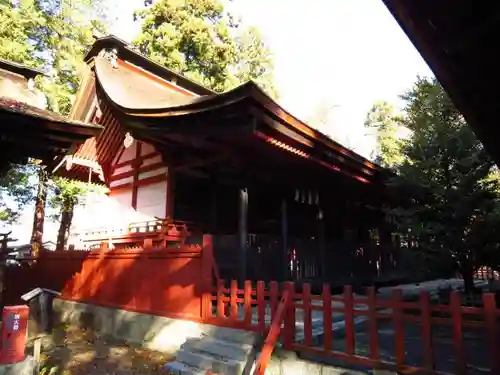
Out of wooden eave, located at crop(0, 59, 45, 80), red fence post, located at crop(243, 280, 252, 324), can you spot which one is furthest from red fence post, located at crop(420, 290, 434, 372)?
wooden eave, located at crop(0, 59, 45, 80)

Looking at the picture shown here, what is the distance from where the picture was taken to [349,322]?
4.59m

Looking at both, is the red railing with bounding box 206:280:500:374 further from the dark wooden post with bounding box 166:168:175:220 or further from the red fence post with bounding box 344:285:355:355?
the dark wooden post with bounding box 166:168:175:220

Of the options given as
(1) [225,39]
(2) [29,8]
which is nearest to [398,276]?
(1) [225,39]

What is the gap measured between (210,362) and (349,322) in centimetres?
210

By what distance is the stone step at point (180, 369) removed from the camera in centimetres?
535

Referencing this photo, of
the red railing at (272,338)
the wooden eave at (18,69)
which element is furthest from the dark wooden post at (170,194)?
the red railing at (272,338)

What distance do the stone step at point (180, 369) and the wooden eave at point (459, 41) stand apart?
4.65m

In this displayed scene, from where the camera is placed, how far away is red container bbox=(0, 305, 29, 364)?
418 centimetres

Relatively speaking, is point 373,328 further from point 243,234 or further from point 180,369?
point 243,234

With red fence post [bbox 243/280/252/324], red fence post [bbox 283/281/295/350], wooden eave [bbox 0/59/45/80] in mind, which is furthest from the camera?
wooden eave [bbox 0/59/45/80]

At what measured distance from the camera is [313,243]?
982cm

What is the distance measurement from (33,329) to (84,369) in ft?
9.35

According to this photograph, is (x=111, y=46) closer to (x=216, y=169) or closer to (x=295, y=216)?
(x=216, y=169)

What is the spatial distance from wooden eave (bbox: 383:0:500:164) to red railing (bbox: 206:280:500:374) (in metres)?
1.94
